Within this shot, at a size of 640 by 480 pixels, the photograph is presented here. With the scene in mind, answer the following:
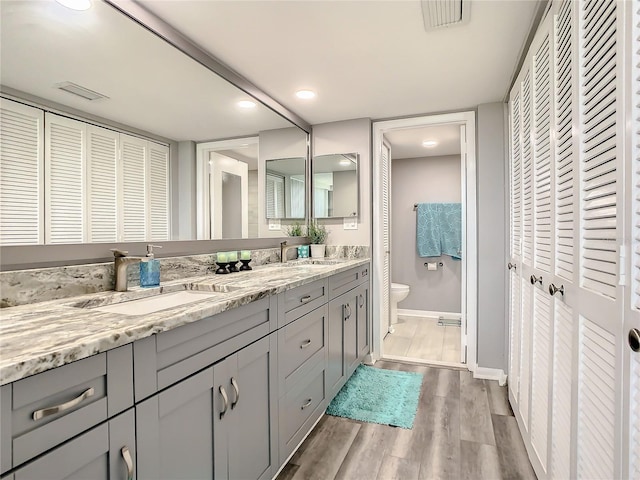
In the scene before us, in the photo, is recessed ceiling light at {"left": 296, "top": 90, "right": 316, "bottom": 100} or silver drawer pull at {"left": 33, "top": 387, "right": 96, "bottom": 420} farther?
recessed ceiling light at {"left": 296, "top": 90, "right": 316, "bottom": 100}

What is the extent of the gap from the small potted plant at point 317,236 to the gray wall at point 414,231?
72.8 inches

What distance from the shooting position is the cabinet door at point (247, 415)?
1.20 m

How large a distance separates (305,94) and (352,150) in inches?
29.5

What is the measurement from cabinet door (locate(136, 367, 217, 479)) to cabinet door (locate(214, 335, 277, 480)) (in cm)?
4

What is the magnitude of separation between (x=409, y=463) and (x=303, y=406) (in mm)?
587

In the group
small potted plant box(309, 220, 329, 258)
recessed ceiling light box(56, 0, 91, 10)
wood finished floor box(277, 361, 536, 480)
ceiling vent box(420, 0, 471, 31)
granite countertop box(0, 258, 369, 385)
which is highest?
ceiling vent box(420, 0, 471, 31)

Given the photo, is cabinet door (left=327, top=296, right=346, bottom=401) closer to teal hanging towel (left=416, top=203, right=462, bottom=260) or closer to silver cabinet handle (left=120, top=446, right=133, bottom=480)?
silver cabinet handle (left=120, top=446, right=133, bottom=480)

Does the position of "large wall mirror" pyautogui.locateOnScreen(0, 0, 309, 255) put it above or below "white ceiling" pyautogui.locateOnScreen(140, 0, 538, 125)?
below

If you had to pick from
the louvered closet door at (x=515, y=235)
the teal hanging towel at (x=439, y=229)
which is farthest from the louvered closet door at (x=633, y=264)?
the teal hanging towel at (x=439, y=229)

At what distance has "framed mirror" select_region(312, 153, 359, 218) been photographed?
315cm

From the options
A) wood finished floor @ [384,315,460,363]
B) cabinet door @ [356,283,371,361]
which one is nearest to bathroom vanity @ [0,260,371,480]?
cabinet door @ [356,283,371,361]

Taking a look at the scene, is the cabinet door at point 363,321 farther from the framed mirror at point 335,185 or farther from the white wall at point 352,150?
the framed mirror at point 335,185

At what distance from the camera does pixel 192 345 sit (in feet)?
3.53

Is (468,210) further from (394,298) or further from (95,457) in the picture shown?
(95,457)
